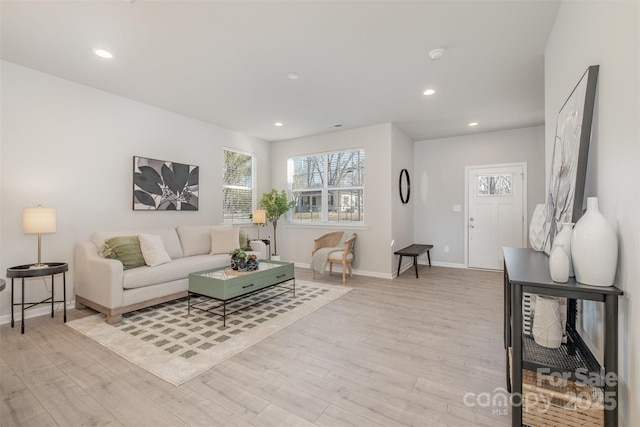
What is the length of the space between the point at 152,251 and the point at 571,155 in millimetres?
4068

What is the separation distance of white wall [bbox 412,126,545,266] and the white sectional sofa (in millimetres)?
4418

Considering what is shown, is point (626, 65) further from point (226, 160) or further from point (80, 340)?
point (226, 160)

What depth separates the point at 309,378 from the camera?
2.02 metres

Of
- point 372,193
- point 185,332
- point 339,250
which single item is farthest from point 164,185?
point 372,193

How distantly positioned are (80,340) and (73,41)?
2.74 metres

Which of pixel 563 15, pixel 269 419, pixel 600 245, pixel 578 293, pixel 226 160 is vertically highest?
pixel 563 15

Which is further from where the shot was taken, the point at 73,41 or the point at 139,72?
the point at 139,72

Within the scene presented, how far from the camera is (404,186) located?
19.0 feet

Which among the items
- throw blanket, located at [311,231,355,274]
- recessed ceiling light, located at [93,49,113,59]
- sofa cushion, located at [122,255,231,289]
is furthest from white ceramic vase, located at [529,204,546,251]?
recessed ceiling light, located at [93,49,113,59]

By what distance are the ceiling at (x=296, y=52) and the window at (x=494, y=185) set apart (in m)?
1.40

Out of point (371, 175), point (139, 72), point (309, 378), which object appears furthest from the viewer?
point (371, 175)

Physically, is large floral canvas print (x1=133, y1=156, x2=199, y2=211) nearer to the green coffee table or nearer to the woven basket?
the green coffee table

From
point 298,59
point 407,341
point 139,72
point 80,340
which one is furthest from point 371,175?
point 80,340

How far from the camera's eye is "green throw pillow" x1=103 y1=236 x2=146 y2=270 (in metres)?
3.25
